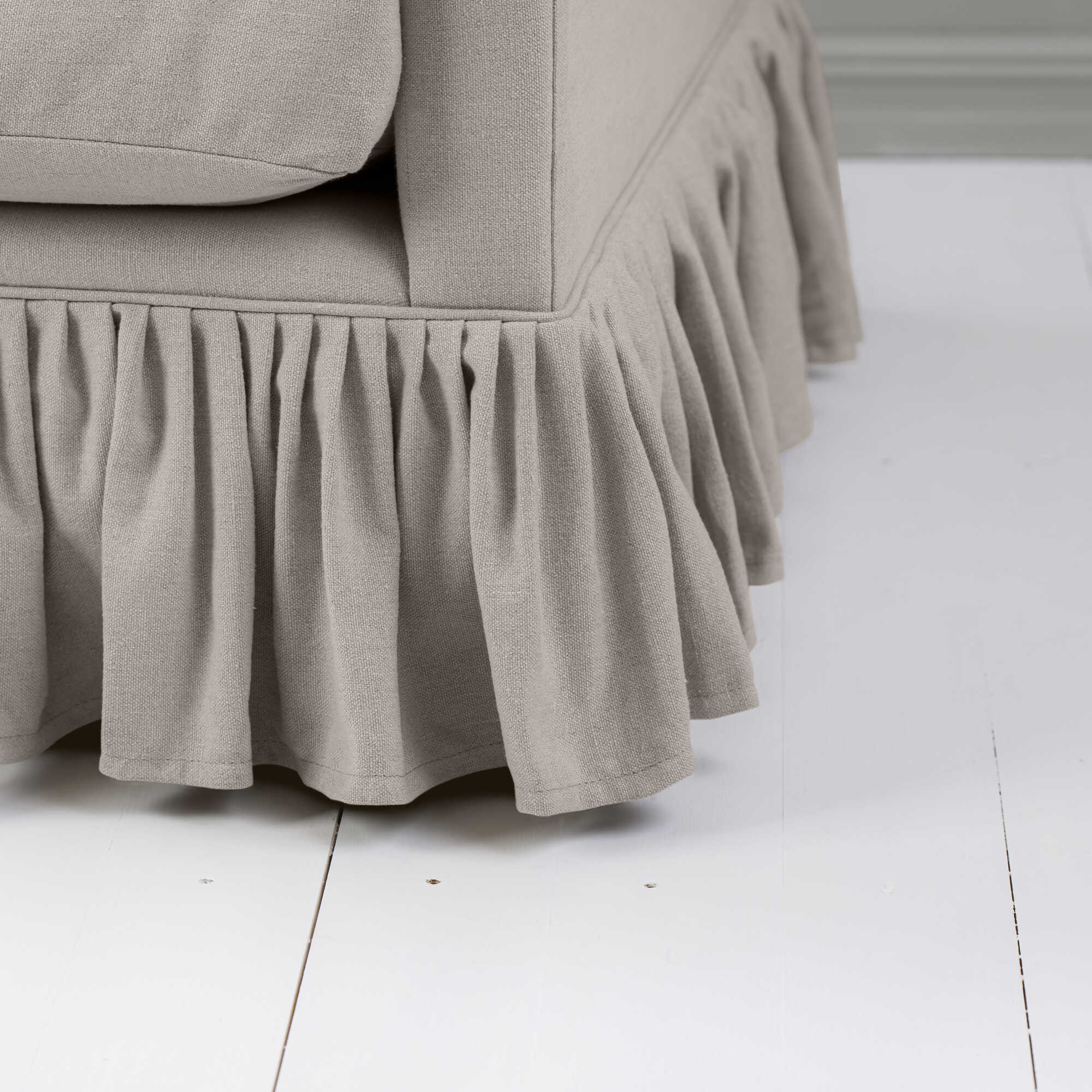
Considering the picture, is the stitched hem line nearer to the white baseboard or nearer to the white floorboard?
the white floorboard

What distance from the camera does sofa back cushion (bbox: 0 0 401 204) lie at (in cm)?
75

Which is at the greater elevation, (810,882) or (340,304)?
(340,304)

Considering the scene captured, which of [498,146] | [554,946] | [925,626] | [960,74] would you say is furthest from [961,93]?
[554,946]

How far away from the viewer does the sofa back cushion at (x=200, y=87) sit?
745 millimetres

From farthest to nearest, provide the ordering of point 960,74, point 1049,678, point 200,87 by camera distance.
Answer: point 960,74 < point 1049,678 < point 200,87

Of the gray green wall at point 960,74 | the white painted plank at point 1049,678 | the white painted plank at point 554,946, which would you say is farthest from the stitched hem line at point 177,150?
the gray green wall at point 960,74

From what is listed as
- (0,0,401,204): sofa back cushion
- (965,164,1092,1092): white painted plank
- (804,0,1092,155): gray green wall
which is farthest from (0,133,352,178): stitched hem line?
(804,0,1092,155): gray green wall

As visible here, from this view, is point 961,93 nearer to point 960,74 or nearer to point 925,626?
point 960,74

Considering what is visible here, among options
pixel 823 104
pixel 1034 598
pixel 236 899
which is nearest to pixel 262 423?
pixel 236 899

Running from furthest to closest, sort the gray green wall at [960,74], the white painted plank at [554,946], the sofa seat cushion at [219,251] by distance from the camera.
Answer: the gray green wall at [960,74]
the sofa seat cushion at [219,251]
the white painted plank at [554,946]

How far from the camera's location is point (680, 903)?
82 centimetres

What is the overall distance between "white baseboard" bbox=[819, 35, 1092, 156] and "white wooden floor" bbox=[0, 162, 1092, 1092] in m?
1.33

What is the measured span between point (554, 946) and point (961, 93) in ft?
6.31

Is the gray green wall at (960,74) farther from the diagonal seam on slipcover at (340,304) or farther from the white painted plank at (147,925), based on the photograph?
the white painted plank at (147,925)
